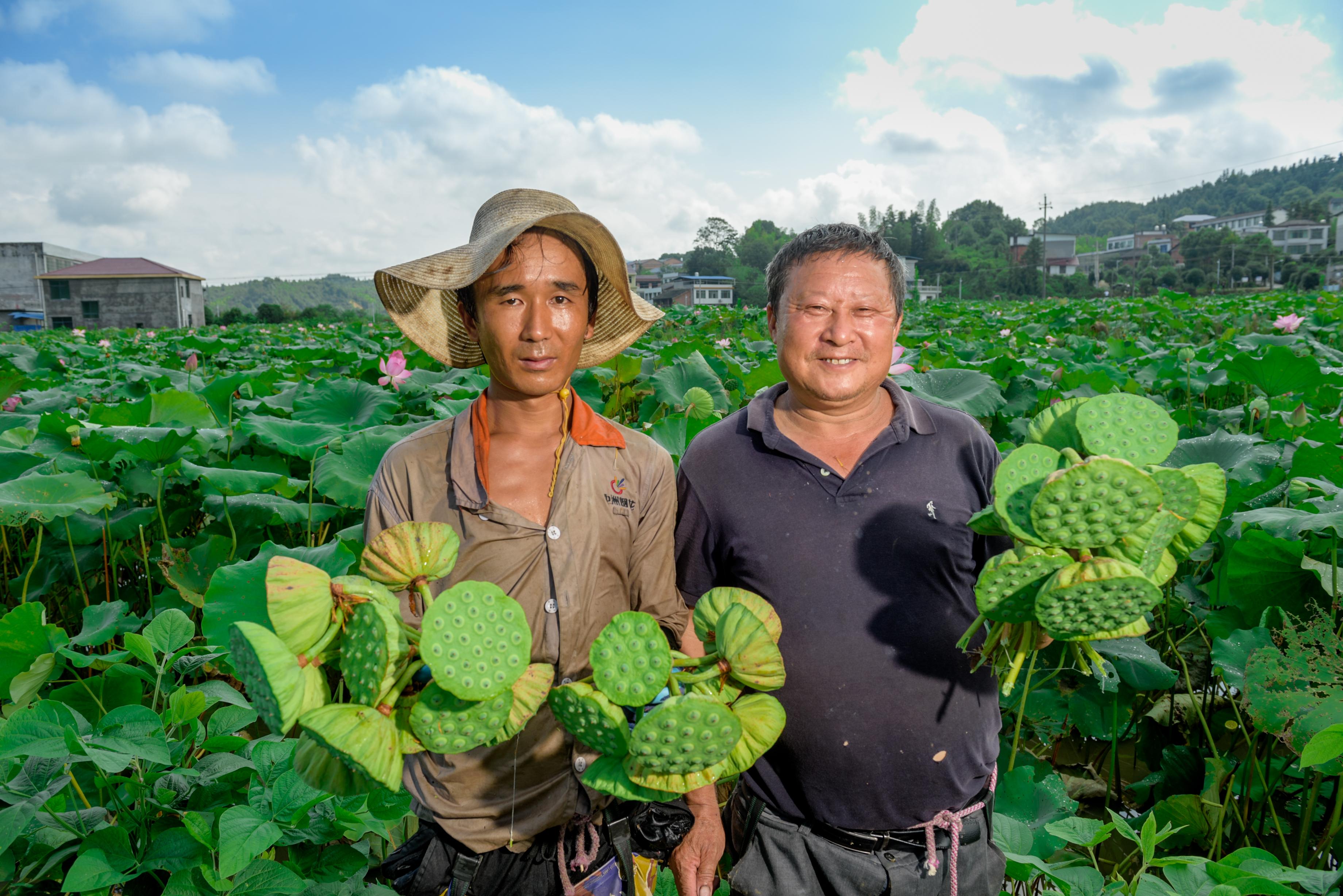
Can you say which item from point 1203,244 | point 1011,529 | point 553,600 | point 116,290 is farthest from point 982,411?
point 1203,244

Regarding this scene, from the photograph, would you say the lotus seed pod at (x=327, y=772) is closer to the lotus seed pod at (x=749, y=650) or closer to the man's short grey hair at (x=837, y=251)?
the lotus seed pod at (x=749, y=650)

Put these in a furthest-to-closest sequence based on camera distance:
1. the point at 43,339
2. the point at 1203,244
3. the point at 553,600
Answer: the point at 1203,244, the point at 43,339, the point at 553,600

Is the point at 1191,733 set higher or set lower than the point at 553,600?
lower

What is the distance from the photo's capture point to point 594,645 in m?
0.60

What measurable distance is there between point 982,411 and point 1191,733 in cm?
122

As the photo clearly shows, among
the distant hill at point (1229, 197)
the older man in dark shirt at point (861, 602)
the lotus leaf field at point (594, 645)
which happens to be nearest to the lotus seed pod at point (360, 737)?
the lotus leaf field at point (594, 645)

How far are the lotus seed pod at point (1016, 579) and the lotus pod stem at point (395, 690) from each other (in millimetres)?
424

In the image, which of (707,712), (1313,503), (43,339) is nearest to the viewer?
(707,712)

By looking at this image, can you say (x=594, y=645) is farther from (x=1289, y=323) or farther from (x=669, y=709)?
(x=1289, y=323)

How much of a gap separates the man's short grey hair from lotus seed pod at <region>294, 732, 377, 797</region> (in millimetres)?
1033

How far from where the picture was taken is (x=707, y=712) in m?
0.58

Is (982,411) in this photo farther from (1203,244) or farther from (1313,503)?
(1203,244)

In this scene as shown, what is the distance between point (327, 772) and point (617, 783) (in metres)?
0.22

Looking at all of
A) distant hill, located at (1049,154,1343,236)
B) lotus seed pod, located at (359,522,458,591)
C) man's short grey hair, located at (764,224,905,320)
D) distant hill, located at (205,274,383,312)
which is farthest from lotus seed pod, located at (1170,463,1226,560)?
distant hill, located at (1049,154,1343,236)
